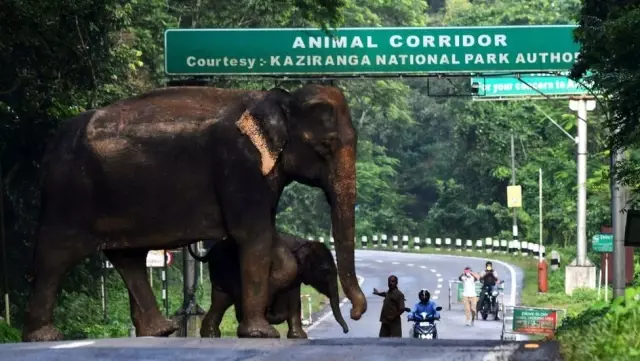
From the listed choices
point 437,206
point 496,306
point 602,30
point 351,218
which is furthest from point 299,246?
point 437,206

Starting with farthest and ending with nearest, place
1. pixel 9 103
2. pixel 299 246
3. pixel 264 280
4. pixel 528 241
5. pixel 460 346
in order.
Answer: pixel 528 241 < pixel 9 103 < pixel 299 246 < pixel 264 280 < pixel 460 346

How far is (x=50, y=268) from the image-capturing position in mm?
16547

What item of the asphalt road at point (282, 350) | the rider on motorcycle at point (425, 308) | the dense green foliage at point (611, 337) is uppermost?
the dense green foliage at point (611, 337)

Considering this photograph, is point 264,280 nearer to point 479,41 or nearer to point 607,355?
point 607,355

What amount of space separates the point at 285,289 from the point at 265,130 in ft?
6.71

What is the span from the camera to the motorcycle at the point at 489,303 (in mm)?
36253

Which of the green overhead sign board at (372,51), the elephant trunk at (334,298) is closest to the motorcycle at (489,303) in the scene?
the green overhead sign board at (372,51)

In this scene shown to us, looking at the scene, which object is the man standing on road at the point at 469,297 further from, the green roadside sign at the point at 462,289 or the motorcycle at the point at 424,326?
the motorcycle at the point at 424,326

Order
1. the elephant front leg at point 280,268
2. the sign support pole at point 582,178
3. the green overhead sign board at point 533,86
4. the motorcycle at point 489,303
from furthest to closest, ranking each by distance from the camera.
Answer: the sign support pole at point 582,178, the motorcycle at point 489,303, the green overhead sign board at point 533,86, the elephant front leg at point 280,268

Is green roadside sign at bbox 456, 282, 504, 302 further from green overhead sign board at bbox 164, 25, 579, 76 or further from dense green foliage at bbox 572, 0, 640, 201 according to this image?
dense green foliage at bbox 572, 0, 640, 201

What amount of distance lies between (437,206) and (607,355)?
62.3 metres

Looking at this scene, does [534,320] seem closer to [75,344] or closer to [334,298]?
[334,298]

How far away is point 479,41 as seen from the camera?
86.7 ft

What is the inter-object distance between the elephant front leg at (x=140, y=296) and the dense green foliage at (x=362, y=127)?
139 inches
